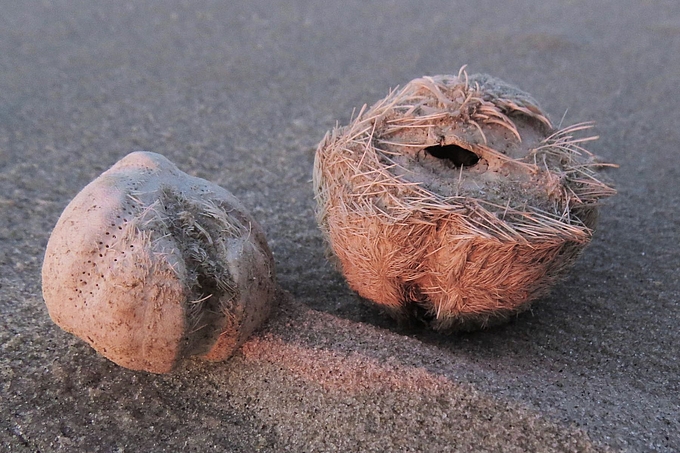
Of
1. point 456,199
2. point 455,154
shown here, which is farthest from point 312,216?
point 456,199

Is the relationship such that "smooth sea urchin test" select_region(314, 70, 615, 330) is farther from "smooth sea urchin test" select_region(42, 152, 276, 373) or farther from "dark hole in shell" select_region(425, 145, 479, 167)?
"smooth sea urchin test" select_region(42, 152, 276, 373)

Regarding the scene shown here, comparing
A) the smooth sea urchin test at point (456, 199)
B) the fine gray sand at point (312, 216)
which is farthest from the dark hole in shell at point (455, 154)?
the fine gray sand at point (312, 216)

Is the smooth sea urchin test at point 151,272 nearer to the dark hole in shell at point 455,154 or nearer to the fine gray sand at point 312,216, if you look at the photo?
the fine gray sand at point 312,216

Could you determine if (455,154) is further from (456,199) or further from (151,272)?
(151,272)

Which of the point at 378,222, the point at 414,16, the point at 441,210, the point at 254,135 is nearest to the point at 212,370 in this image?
the point at 378,222

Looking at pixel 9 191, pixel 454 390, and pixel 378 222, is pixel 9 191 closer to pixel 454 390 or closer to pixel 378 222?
pixel 378 222

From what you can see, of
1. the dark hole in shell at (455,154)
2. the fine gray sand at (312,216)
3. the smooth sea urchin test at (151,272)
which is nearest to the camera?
the smooth sea urchin test at (151,272)

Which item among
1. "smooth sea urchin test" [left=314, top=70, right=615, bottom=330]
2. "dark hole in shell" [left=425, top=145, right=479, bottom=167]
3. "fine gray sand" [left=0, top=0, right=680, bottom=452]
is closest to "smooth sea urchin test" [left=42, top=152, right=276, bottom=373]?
"fine gray sand" [left=0, top=0, right=680, bottom=452]
